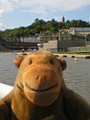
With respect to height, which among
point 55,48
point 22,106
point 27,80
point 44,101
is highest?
point 27,80

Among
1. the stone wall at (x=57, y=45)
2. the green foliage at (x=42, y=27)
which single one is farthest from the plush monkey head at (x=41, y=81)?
the green foliage at (x=42, y=27)

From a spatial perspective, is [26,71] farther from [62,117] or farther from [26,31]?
[26,31]

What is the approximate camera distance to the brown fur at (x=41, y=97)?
1561 millimetres

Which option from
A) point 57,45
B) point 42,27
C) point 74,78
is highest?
point 42,27

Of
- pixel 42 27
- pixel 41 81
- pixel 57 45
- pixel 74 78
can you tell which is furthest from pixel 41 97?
pixel 42 27

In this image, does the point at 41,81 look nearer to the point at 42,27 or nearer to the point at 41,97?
the point at 41,97

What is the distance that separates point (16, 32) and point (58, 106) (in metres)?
106

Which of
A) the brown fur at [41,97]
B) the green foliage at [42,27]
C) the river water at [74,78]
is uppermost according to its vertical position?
the green foliage at [42,27]

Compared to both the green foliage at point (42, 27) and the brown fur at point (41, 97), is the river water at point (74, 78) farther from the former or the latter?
the green foliage at point (42, 27)

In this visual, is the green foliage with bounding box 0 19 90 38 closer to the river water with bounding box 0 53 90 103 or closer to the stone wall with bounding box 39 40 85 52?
the stone wall with bounding box 39 40 85 52

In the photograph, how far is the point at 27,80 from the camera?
5.28 feet

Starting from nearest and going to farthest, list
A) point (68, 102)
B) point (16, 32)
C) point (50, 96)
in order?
point (50, 96), point (68, 102), point (16, 32)

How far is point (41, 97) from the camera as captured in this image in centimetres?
155

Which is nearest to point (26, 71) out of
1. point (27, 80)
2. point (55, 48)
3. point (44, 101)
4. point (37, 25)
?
point (27, 80)
